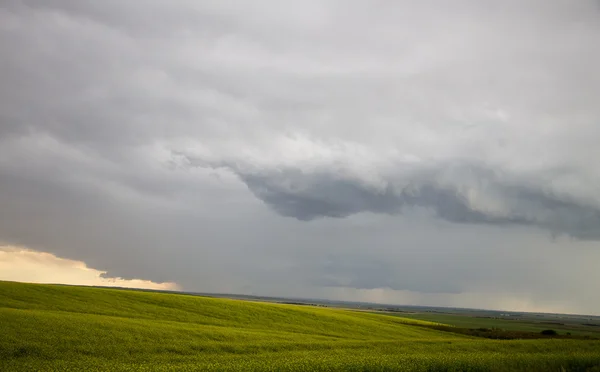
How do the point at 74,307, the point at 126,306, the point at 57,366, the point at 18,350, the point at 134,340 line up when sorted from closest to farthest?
the point at 57,366 < the point at 18,350 < the point at 134,340 < the point at 74,307 < the point at 126,306

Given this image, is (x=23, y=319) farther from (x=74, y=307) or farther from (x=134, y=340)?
(x=74, y=307)

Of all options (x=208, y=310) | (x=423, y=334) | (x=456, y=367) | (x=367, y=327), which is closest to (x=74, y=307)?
(x=208, y=310)

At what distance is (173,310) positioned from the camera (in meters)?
60.1

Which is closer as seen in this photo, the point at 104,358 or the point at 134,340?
the point at 104,358

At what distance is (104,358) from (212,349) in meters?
9.58

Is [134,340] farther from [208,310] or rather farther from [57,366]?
[208,310]

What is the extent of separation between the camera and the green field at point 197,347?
3025 cm

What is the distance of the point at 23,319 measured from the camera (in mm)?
39250

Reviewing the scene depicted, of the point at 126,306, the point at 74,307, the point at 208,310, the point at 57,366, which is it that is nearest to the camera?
the point at 57,366

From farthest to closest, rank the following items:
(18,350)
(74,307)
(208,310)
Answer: (208,310)
(74,307)
(18,350)

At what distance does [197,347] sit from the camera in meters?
38.0

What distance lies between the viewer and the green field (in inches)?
1191

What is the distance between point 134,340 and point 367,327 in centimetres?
3925

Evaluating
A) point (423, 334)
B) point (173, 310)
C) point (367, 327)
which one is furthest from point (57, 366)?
point (423, 334)
